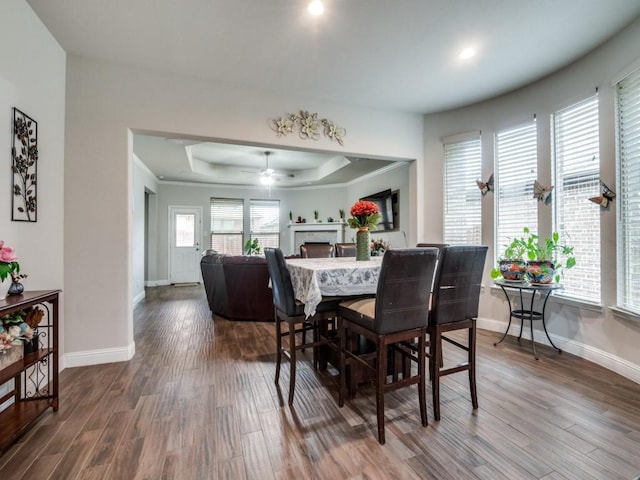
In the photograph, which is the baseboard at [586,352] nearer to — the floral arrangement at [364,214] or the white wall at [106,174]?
the floral arrangement at [364,214]

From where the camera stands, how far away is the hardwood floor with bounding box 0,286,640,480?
1504 millimetres

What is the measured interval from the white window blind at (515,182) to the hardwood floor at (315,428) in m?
1.41

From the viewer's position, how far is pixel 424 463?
153 cm

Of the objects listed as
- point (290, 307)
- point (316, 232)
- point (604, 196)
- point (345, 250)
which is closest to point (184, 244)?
point (316, 232)

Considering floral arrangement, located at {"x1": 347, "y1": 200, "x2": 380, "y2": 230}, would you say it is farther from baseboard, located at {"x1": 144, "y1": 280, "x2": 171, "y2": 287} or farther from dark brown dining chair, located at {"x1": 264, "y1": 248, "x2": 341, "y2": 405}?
baseboard, located at {"x1": 144, "y1": 280, "x2": 171, "y2": 287}

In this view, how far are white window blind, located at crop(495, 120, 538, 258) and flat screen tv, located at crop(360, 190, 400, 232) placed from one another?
2174 mm

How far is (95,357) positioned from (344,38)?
357 cm

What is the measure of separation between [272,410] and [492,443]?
132cm

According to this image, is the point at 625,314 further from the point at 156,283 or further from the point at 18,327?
the point at 156,283

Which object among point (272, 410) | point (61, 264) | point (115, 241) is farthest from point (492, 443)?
Result: point (61, 264)

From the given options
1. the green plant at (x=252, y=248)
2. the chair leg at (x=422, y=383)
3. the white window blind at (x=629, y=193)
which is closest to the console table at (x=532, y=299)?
the white window blind at (x=629, y=193)

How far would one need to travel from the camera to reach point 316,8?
7.17ft

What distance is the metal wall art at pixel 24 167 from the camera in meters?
2.07

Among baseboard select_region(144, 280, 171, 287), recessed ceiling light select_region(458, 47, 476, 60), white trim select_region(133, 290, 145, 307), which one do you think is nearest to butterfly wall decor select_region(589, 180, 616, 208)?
recessed ceiling light select_region(458, 47, 476, 60)
